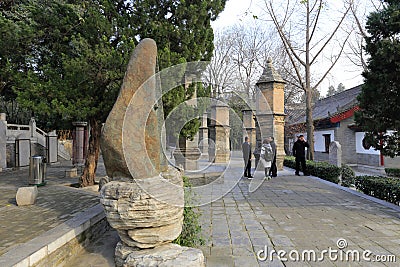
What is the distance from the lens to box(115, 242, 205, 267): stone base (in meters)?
3.20

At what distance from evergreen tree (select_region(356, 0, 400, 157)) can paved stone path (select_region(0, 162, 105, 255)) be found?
22.4 feet

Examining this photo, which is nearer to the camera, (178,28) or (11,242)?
(11,242)

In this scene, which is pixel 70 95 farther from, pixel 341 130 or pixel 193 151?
pixel 341 130

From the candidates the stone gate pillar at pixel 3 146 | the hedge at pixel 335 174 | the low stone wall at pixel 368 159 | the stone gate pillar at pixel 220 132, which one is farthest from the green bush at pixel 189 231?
the low stone wall at pixel 368 159

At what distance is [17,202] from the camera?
6.08 m

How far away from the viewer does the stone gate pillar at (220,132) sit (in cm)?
1652

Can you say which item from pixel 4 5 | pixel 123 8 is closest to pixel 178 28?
pixel 123 8

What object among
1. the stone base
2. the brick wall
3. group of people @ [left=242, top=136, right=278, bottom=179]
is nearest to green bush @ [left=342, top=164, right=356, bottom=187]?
group of people @ [left=242, top=136, right=278, bottom=179]

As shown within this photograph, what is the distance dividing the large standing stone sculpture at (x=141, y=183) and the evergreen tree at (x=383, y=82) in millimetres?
5146

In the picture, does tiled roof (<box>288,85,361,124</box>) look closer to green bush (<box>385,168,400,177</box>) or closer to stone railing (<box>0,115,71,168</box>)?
green bush (<box>385,168,400,177</box>)

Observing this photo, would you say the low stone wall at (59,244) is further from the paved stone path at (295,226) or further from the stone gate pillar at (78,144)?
the stone gate pillar at (78,144)

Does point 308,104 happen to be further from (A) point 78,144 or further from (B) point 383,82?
(A) point 78,144

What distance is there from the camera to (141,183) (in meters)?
3.55

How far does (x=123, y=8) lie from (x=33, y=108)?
401 cm
